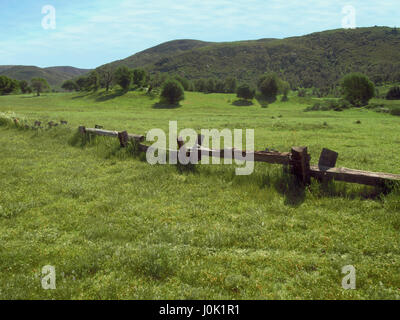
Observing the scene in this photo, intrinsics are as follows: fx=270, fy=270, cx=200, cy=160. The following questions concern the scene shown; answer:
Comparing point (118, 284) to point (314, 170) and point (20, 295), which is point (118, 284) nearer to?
point (20, 295)

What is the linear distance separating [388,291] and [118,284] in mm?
4134

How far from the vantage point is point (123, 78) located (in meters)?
98.1

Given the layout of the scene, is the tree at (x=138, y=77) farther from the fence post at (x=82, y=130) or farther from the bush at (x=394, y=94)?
the fence post at (x=82, y=130)

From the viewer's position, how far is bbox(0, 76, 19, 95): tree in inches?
4638

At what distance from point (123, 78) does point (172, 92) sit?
2781cm

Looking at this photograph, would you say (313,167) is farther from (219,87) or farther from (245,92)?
(219,87)

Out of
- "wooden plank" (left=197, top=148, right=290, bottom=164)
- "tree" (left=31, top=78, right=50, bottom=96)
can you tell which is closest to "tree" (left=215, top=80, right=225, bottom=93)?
"tree" (left=31, top=78, right=50, bottom=96)

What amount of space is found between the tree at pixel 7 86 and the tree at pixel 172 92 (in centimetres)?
8350

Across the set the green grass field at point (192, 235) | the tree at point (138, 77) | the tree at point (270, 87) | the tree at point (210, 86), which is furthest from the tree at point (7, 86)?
the green grass field at point (192, 235)

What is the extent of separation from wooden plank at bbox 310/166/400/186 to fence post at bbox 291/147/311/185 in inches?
11.5

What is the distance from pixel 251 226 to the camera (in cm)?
614

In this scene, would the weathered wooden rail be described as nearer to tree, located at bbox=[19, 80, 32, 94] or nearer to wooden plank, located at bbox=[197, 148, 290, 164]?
wooden plank, located at bbox=[197, 148, 290, 164]
